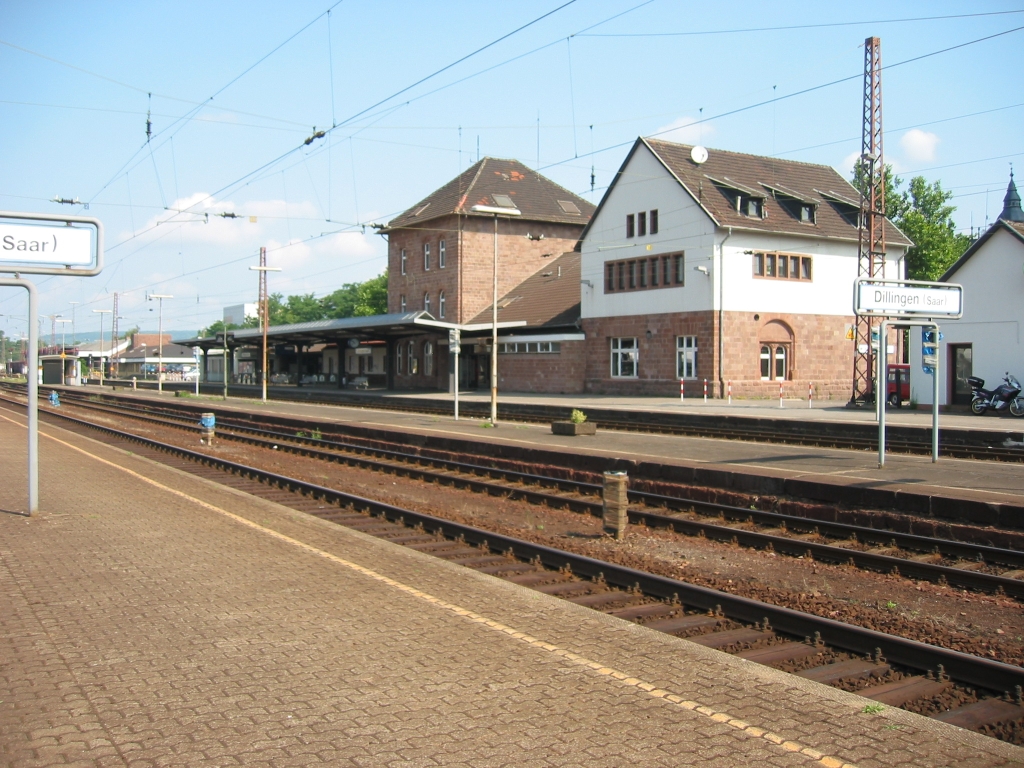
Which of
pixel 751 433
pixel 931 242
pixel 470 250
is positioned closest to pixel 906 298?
pixel 751 433

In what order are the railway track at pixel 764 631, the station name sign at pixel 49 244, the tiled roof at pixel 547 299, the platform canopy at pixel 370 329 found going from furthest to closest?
the tiled roof at pixel 547 299 < the platform canopy at pixel 370 329 < the station name sign at pixel 49 244 < the railway track at pixel 764 631

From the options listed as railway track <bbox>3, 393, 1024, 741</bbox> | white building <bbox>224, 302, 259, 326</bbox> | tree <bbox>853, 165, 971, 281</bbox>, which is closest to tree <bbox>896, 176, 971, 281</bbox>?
tree <bbox>853, 165, 971, 281</bbox>

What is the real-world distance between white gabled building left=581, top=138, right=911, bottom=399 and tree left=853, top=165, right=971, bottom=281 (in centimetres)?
2747

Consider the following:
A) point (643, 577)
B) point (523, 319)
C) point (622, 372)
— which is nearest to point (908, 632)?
point (643, 577)

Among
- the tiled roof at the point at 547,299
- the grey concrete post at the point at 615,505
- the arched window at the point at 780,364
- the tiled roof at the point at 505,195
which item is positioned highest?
the tiled roof at the point at 505,195

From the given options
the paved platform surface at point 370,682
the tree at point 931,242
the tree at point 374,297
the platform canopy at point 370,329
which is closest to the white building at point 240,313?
the tree at point 374,297

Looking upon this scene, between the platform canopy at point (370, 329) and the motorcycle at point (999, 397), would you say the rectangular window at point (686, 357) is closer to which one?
the platform canopy at point (370, 329)

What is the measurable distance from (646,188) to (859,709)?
40.1m

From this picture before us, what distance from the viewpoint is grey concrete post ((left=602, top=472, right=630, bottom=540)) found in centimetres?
1127

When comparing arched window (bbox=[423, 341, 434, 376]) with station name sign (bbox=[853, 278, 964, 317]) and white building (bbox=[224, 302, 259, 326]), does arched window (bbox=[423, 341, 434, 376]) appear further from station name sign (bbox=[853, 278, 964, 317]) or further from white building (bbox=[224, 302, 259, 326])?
white building (bbox=[224, 302, 259, 326])

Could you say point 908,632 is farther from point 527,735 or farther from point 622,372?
point 622,372

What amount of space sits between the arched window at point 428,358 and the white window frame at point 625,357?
15.9m

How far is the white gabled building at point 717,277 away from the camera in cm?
4050

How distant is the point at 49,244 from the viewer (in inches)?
409
